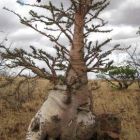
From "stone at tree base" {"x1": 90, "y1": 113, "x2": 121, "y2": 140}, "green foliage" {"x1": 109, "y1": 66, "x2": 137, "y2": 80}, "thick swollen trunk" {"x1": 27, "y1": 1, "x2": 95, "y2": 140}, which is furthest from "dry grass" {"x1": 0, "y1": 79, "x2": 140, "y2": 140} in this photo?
"green foliage" {"x1": 109, "y1": 66, "x2": 137, "y2": 80}

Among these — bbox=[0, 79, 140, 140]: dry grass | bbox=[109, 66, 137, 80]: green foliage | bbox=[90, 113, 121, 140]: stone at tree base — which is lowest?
bbox=[90, 113, 121, 140]: stone at tree base

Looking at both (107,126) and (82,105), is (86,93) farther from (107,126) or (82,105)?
(107,126)

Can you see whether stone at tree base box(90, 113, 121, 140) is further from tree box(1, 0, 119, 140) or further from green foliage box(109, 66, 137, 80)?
green foliage box(109, 66, 137, 80)

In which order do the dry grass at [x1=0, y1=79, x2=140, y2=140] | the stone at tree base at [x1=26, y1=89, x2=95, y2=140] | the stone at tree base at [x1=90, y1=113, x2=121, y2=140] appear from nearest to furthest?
1. the stone at tree base at [x1=26, y1=89, x2=95, y2=140]
2. the stone at tree base at [x1=90, y1=113, x2=121, y2=140]
3. the dry grass at [x1=0, y1=79, x2=140, y2=140]

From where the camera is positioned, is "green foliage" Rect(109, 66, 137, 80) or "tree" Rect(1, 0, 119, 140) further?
"green foliage" Rect(109, 66, 137, 80)

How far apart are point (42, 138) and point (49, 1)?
1.94m

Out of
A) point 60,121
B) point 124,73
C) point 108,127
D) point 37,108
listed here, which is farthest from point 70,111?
point 124,73

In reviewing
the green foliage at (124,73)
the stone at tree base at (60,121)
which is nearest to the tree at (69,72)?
the stone at tree base at (60,121)

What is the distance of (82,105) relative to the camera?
692 centimetres

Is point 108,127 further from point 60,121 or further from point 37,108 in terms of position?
point 37,108

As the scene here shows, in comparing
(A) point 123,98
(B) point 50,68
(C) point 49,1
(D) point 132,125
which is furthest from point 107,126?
(A) point 123,98

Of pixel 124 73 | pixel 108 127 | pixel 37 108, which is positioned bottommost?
pixel 108 127

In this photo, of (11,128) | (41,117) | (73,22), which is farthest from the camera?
(11,128)

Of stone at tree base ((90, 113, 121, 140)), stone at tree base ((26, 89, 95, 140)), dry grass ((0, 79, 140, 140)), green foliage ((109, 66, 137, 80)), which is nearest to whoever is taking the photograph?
stone at tree base ((26, 89, 95, 140))
